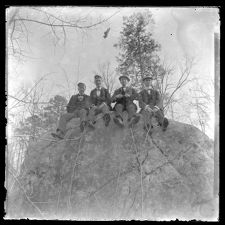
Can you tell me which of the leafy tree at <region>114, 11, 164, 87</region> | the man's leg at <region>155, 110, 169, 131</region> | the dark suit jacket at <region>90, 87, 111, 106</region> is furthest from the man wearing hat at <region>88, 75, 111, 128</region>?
the man's leg at <region>155, 110, 169, 131</region>

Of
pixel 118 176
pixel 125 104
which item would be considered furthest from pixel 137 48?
pixel 118 176

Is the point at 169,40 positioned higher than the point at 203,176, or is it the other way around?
the point at 169,40

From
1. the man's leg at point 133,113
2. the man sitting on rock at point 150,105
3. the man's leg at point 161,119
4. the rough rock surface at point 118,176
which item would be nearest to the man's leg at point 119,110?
the man's leg at point 133,113

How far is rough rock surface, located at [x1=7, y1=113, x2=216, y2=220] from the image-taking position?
743 cm

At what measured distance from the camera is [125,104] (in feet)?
25.6

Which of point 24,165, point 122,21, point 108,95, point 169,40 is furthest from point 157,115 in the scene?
point 24,165

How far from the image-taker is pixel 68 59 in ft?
26.1

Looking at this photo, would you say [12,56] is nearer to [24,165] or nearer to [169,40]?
[24,165]

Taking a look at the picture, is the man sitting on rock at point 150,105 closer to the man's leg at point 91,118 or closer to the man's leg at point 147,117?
the man's leg at point 147,117

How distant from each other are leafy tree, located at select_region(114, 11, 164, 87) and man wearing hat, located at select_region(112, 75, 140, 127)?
0.70 ft

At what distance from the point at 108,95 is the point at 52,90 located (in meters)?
1.18

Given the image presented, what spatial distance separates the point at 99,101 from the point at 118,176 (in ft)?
5.19

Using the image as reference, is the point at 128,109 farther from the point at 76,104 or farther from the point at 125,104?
the point at 76,104
